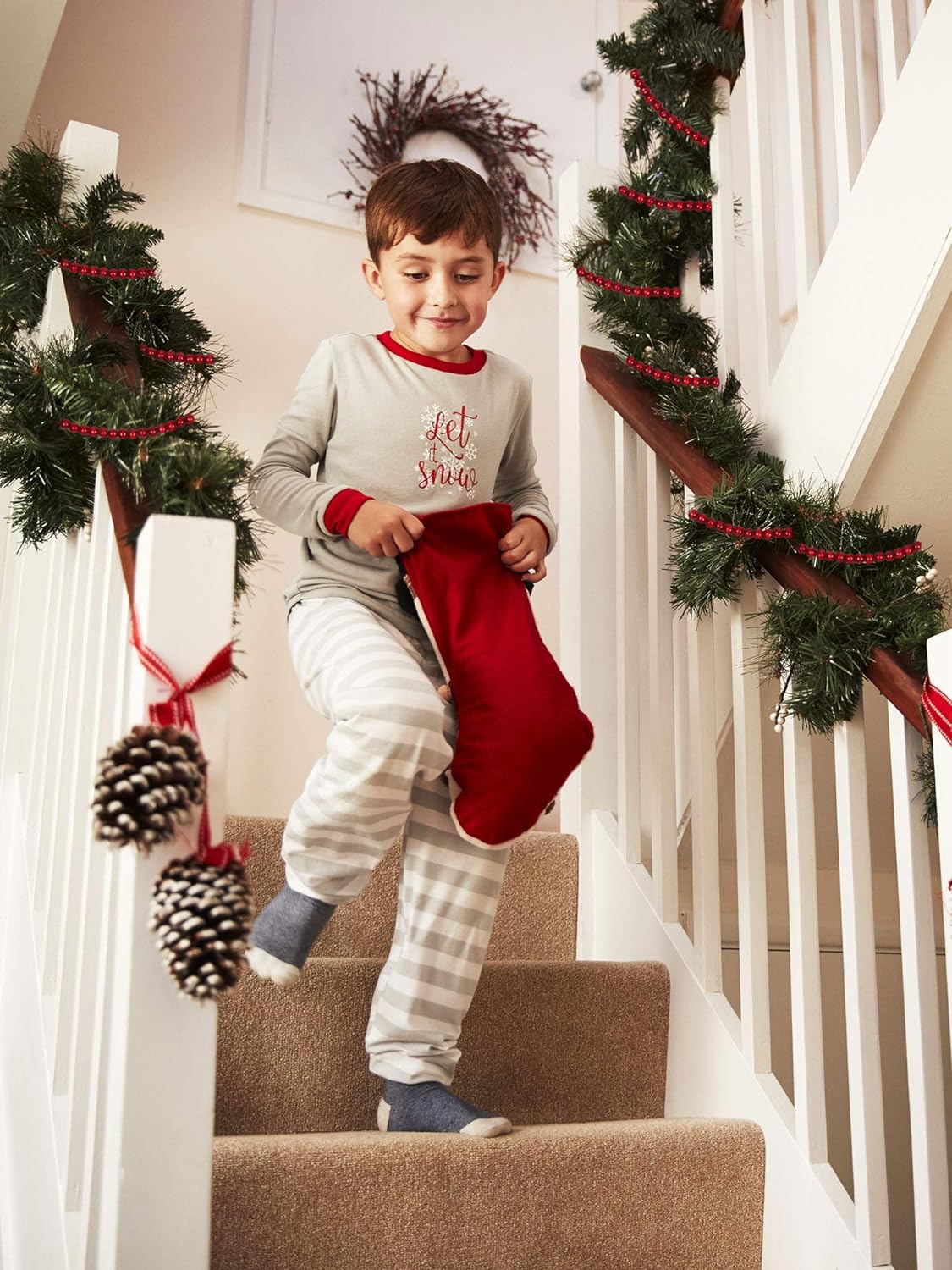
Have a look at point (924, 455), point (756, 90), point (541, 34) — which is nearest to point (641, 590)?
point (924, 455)

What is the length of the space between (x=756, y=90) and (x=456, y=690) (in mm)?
1045

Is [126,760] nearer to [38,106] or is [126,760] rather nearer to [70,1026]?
[70,1026]

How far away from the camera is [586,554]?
6.72ft

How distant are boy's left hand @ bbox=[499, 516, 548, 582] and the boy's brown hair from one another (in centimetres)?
36

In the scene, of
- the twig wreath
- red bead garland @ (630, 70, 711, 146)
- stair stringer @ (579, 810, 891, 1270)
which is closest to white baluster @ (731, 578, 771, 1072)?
stair stringer @ (579, 810, 891, 1270)

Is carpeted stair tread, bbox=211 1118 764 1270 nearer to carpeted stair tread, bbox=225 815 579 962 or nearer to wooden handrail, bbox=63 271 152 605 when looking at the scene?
carpeted stair tread, bbox=225 815 579 962

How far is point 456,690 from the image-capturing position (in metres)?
1.51

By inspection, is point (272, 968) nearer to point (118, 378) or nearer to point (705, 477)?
point (118, 378)

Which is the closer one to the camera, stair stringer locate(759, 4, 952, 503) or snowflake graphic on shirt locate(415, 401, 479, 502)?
stair stringer locate(759, 4, 952, 503)

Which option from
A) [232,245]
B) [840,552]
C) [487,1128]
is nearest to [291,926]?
[487,1128]

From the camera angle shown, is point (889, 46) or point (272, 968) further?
point (889, 46)

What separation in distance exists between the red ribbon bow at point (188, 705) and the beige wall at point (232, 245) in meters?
1.69

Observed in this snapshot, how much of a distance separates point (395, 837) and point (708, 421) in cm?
73

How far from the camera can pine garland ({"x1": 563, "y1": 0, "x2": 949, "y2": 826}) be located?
4.71ft
